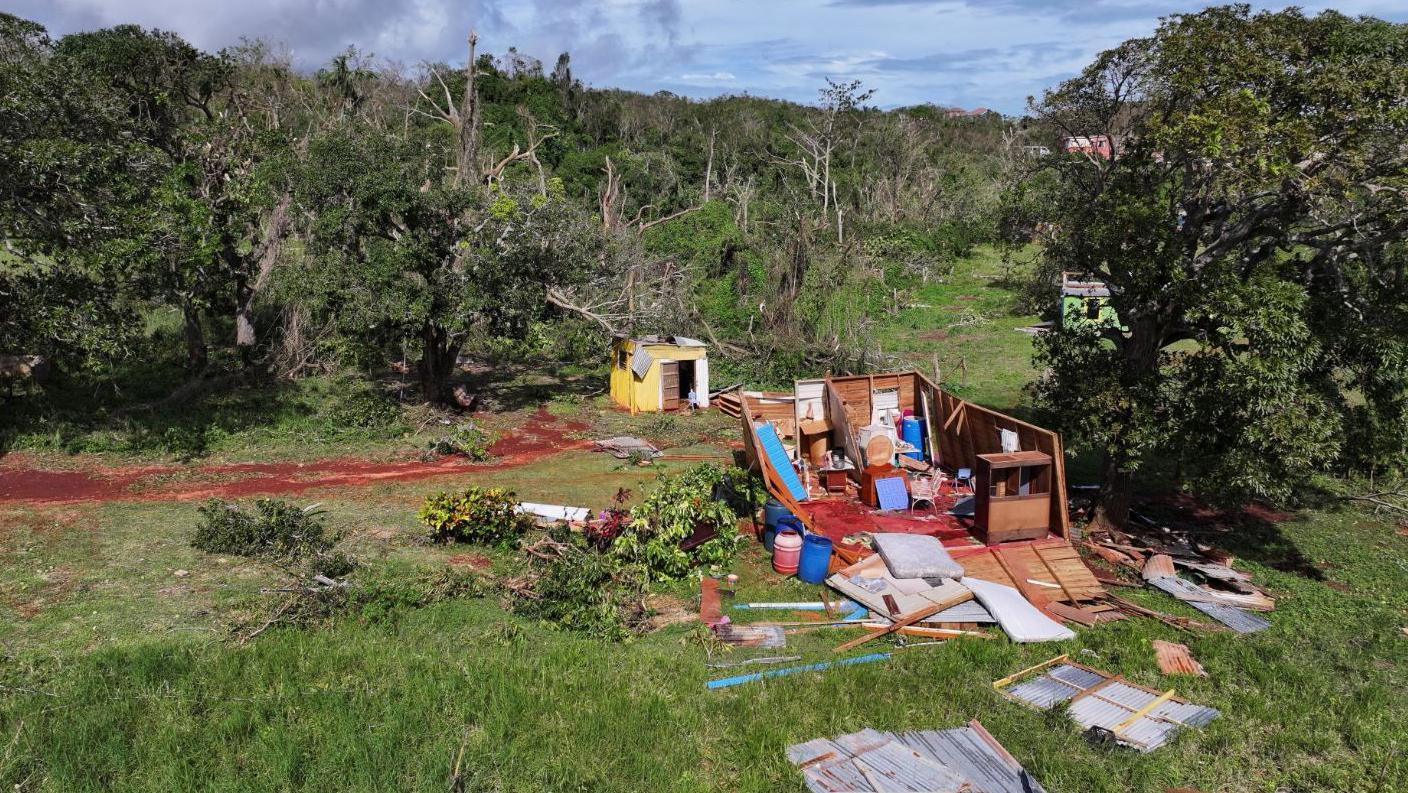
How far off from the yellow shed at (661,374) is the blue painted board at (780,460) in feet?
22.1

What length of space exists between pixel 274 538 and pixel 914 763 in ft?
31.9

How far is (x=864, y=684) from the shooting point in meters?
9.32

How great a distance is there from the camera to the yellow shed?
72.9 ft

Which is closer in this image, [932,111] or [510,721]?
[510,721]

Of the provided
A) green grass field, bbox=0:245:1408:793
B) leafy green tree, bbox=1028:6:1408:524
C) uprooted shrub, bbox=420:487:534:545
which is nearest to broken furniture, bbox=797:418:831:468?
leafy green tree, bbox=1028:6:1408:524

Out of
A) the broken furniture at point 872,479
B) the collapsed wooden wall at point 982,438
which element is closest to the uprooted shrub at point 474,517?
the broken furniture at point 872,479

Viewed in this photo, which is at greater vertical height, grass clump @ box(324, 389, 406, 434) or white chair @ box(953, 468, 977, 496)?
grass clump @ box(324, 389, 406, 434)

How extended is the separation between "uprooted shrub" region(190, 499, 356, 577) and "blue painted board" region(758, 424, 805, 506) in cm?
722

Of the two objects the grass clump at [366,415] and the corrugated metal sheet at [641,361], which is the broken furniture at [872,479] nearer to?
the corrugated metal sheet at [641,361]

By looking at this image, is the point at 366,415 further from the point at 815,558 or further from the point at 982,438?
the point at 982,438

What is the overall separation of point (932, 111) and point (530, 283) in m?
67.3

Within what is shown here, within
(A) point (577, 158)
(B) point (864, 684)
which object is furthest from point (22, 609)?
(A) point (577, 158)

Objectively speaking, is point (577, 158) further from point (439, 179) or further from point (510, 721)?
point (510, 721)

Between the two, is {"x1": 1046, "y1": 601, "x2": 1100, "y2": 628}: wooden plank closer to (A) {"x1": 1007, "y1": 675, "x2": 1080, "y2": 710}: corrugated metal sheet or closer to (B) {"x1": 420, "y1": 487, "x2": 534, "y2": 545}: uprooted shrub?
(A) {"x1": 1007, "y1": 675, "x2": 1080, "y2": 710}: corrugated metal sheet
